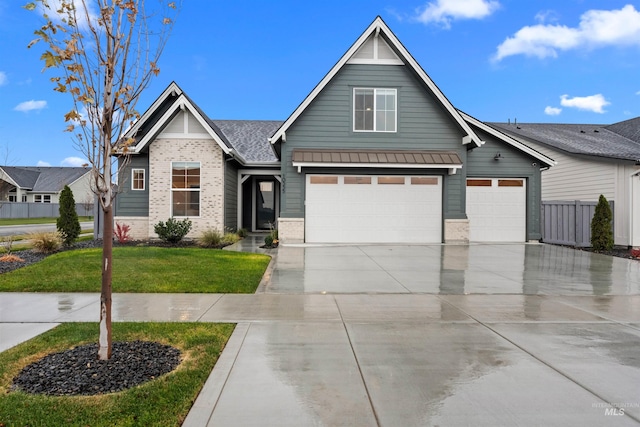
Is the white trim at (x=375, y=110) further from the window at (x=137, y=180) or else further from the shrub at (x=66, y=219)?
the shrub at (x=66, y=219)

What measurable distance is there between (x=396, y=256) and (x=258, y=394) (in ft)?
31.4

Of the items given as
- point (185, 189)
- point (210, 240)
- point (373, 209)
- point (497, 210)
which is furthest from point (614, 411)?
point (185, 189)

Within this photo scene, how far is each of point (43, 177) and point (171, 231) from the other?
2050 inches

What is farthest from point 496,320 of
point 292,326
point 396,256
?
point 396,256

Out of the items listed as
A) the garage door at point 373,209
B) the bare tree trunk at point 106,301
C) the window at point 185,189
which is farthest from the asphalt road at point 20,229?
the bare tree trunk at point 106,301

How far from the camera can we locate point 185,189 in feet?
54.5

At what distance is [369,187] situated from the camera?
53.0 feet

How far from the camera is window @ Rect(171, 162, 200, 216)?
1653 cm

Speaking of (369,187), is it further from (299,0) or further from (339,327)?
(339,327)

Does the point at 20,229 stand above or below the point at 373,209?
below

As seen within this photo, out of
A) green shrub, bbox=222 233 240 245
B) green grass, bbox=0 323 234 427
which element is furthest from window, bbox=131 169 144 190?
green grass, bbox=0 323 234 427

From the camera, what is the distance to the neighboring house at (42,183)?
2029 inches

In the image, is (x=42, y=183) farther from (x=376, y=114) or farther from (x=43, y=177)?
(x=376, y=114)

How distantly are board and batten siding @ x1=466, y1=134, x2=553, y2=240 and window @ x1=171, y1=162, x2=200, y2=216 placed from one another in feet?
35.5
